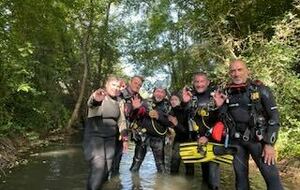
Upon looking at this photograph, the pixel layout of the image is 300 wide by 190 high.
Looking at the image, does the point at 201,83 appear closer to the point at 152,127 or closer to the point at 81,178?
the point at 152,127

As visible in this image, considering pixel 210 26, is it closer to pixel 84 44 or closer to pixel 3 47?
pixel 3 47

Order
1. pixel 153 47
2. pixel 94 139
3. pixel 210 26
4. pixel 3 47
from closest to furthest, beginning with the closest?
pixel 94 139, pixel 3 47, pixel 210 26, pixel 153 47

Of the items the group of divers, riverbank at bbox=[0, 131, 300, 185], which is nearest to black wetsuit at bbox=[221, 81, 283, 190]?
the group of divers

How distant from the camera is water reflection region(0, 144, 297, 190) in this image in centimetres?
861

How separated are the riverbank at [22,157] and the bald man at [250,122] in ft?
14.0

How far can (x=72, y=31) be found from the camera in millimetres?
27094

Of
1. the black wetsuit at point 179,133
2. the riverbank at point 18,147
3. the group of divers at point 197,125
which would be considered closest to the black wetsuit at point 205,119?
the group of divers at point 197,125

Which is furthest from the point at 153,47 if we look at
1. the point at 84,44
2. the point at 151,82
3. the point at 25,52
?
the point at 25,52

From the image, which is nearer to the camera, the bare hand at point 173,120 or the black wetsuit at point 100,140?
the black wetsuit at point 100,140

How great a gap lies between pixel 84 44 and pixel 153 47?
8684 millimetres

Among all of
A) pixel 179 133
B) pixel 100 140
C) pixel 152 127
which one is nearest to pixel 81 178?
pixel 152 127

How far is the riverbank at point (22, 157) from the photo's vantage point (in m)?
10.4

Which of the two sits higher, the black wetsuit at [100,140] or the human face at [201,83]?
the human face at [201,83]

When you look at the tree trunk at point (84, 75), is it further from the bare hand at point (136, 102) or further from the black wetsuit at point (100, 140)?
the black wetsuit at point (100, 140)
